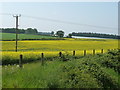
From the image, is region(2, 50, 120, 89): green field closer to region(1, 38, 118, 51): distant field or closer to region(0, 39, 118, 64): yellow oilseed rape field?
region(0, 39, 118, 64): yellow oilseed rape field

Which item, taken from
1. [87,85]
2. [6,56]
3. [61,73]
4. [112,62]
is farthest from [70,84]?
[6,56]

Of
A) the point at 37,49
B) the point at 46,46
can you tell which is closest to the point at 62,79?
the point at 37,49

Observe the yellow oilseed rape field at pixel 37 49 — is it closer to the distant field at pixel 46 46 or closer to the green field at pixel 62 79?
the distant field at pixel 46 46

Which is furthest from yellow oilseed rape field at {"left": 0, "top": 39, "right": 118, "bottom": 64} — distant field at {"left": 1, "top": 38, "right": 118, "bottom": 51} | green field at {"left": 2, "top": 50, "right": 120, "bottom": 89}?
green field at {"left": 2, "top": 50, "right": 120, "bottom": 89}

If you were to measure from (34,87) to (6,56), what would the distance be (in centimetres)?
1565

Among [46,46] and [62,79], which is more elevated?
[62,79]

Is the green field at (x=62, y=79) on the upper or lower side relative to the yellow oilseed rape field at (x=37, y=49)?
upper

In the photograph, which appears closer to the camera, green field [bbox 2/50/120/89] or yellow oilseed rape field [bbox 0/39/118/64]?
green field [bbox 2/50/120/89]

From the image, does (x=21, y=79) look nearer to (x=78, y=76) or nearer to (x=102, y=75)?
(x=78, y=76)

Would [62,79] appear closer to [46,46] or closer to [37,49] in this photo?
[37,49]

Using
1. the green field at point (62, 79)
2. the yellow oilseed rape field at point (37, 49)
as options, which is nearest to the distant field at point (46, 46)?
the yellow oilseed rape field at point (37, 49)

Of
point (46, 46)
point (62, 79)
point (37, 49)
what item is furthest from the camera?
point (46, 46)

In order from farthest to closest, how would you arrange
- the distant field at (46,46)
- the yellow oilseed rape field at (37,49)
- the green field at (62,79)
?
the distant field at (46,46) < the yellow oilseed rape field at (37,49) < the green field at (62,79)

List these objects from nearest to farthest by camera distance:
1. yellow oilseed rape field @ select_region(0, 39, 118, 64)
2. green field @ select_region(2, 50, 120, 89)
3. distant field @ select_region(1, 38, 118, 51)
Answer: green field @ select_region(2, 50, 120, 89)
yellow oilseed rape field @ select_region(0, 39, 118, 64)
distant field @ select_region(1, 38, 118, 51)
